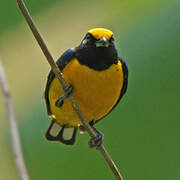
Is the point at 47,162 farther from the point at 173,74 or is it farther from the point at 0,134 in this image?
the point at 173,74

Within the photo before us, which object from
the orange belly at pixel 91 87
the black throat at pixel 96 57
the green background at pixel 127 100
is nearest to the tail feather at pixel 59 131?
the orange belly at pixel 91 87

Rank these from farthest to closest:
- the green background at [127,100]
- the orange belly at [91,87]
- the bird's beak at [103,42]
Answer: the orange belly at [91,87] → the bird's beak at [103,42] → the green background at [127,100]

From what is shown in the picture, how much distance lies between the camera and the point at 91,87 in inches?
106

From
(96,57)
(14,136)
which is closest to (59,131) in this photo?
(96,57)

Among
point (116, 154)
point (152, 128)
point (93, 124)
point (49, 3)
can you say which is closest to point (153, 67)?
point (152, 128)

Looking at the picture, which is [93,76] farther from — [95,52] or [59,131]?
[59,131]

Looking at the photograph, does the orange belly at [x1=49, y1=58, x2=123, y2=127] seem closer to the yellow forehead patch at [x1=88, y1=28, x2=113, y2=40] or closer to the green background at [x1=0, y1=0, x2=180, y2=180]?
the yellow forehead patch at [x1=88, y1=28, x2=113, y2=40]

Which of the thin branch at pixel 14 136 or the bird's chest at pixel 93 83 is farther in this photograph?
the bird's chest at pixel 93 83

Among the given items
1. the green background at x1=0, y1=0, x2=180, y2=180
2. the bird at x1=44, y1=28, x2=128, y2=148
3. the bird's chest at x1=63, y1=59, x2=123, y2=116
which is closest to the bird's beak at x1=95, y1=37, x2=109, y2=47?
the bird at x1=44, y1=28, x2=128, y2=148

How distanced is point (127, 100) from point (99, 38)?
718 millimetres

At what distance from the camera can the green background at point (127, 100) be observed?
5.64 feet

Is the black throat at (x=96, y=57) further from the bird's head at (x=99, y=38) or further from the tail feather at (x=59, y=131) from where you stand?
the tail feather at (x=59, y=131)

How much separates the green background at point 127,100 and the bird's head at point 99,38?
0.47m

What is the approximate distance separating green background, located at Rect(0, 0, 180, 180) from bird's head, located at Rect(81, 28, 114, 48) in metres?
0.47
